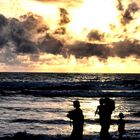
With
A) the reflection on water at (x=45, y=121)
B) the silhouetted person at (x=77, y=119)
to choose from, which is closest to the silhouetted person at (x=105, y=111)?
the silhouetted person at (x=77, y=119)

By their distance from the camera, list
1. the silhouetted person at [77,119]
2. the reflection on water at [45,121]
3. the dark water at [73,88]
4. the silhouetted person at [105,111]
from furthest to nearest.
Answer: the dark water at [73,88] → the reflection on water at [45,121] → the silhouetted person at [105,111] → the silhouetted person at [77,119]

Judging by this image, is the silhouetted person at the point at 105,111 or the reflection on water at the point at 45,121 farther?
the reflection on water at the point at 45,121

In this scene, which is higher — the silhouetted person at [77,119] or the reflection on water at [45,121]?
the silhouetted person at [77,119]

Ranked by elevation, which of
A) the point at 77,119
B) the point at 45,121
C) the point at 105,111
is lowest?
the point at 45,121

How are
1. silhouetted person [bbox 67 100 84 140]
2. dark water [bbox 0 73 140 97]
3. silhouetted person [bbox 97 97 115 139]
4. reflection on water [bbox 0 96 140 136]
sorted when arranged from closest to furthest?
1. silhouetted person [bbox 67 100 84 140]
2. silhouetted person [bbox 97 97 115 139]
3. reflection on water [bbox 0 96 140 136]
4. dark water [bbox 0 73 140 97]

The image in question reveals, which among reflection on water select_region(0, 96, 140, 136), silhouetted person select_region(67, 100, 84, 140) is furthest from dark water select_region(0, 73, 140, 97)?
silhouetted person select_region(67, 100, 84, 140)

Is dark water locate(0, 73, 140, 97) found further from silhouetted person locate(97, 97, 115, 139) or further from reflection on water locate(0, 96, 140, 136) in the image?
silhouetted person locate(97, 97, 115, 139)

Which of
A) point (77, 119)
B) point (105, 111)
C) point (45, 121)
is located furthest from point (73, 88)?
point (77, 119)

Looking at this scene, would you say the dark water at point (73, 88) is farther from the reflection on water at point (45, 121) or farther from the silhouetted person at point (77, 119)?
the silhouetted person at point (77, 119)

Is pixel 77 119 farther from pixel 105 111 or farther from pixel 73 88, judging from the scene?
pixel 73 88

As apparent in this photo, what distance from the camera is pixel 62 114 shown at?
110 feet

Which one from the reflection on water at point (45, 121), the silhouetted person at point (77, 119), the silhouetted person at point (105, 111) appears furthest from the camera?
the reflection on water at point (45, 121)

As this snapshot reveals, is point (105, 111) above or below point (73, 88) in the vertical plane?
above

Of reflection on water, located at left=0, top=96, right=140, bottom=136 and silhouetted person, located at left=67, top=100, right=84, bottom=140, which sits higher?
silhouetted person, located at left=67, top=100, right=84, bottom=140
